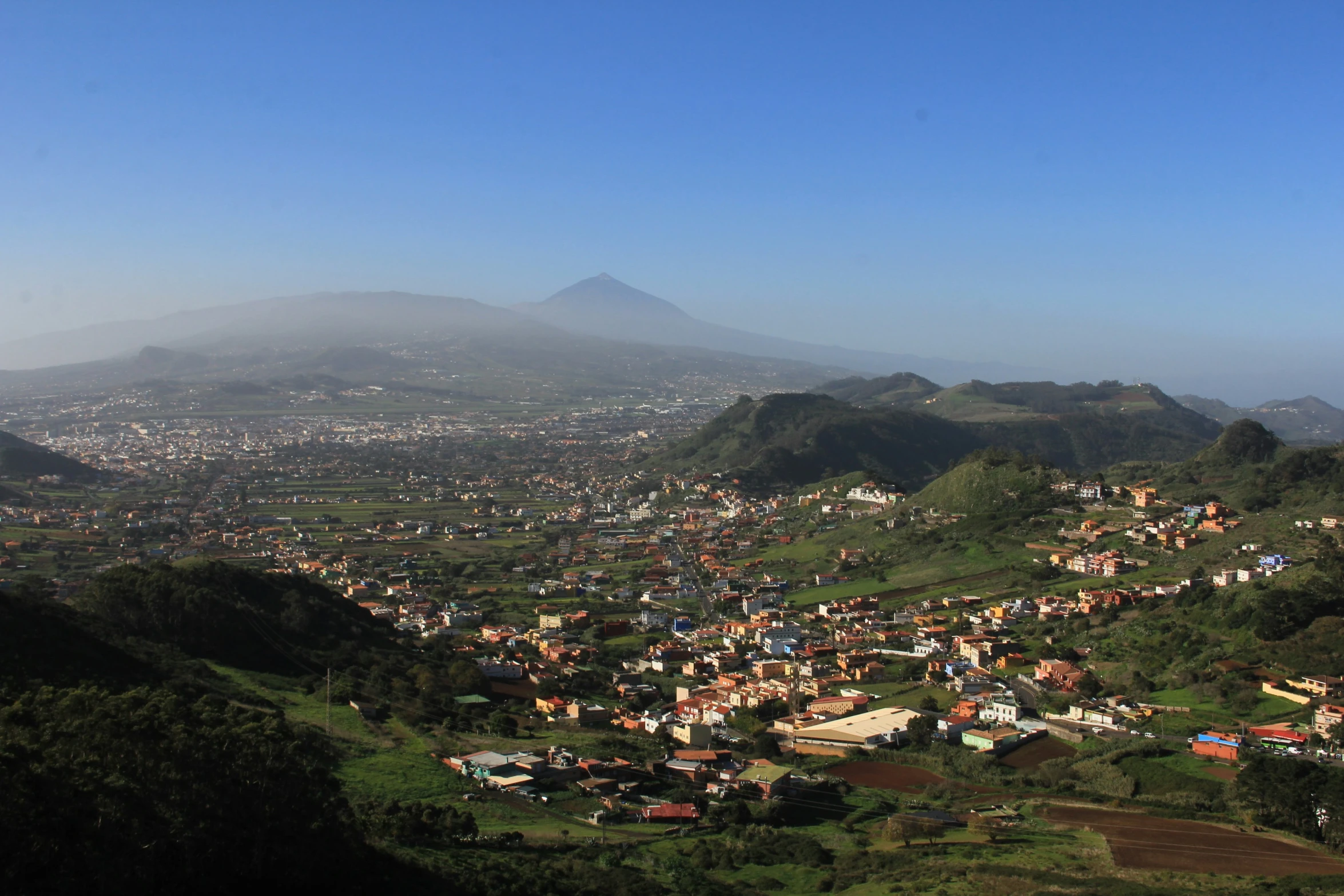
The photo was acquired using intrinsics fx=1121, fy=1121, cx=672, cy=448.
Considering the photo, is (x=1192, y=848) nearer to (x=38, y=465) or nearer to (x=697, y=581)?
(x=697, y=581)

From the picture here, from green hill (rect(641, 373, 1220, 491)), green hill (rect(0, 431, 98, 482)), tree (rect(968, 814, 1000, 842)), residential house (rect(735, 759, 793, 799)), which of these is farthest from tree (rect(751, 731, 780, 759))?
green hill (rect(0, 431, 98, 482))

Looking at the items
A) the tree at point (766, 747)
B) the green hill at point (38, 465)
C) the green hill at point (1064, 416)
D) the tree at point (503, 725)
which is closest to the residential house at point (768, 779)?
the tree at point (766, 747)

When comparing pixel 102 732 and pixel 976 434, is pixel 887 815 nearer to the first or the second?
pixel 102 732

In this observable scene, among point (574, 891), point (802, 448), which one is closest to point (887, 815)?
point (574, 891)

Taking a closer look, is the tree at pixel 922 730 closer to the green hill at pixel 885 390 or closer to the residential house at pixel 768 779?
the residential house at pixel 768 779

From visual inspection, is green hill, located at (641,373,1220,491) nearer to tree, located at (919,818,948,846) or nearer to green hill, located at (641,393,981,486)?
green hill, located at (641,393,981,486)

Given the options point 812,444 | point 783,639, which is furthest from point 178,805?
point 812,444
